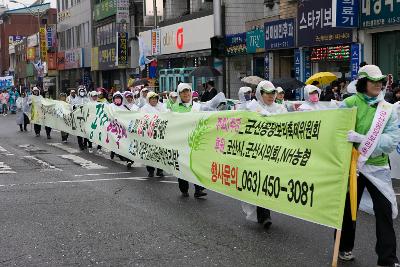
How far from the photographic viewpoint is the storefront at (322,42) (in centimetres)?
1975

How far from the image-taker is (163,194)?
403 inches

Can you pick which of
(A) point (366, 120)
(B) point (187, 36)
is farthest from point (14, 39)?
(A) point (366, 120)

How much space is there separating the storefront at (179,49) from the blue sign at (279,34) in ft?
17.6

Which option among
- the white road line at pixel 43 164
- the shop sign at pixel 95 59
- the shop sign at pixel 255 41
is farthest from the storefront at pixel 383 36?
the shop sign at pixel 95 59

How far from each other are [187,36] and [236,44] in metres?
5.20

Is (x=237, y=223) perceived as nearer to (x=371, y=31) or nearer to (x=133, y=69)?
(x=371, y=31)

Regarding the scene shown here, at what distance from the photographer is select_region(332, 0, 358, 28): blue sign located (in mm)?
18594

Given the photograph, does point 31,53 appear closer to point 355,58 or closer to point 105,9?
point 105,9

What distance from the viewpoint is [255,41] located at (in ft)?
83.6

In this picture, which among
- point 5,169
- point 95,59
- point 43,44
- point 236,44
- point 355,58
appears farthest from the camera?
point 43,44

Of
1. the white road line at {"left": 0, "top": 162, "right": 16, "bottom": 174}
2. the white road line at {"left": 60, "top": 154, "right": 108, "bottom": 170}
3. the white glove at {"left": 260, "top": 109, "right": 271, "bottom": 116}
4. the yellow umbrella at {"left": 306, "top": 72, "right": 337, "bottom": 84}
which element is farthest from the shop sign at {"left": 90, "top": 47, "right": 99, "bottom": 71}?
the white glove at {"left": 260, "top": 109, "right": 271, "bottom": 116}

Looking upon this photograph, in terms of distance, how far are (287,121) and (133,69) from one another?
121ft

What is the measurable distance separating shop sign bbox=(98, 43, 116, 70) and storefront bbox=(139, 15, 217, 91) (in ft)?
20.3

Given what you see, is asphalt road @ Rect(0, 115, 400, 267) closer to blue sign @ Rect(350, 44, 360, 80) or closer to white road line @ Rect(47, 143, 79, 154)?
white road line @ Rect(47, 143, 79, 154)
